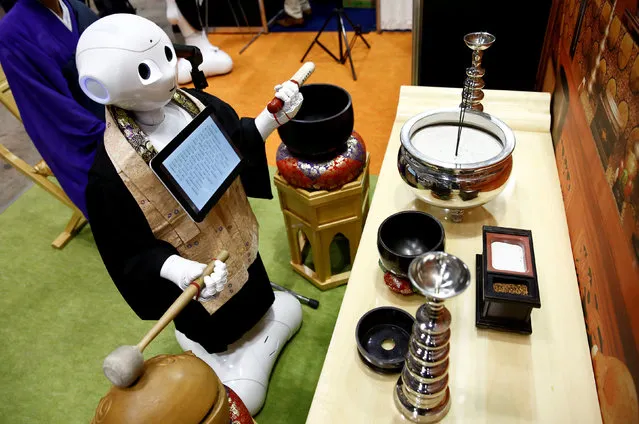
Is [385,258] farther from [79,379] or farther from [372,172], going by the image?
[372,172]

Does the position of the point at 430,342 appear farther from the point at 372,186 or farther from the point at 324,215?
the point at 372,186

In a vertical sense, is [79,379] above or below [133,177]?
below

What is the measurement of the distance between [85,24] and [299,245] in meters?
1.09

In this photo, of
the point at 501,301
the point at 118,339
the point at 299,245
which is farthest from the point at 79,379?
the point at 501,301

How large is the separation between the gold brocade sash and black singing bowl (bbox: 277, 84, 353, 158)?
0.25 m

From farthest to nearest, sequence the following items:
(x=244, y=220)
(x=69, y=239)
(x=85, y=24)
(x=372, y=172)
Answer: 1. (x=372, y=172)
2. (x=69, y=239)
3. (x=85, y=24)
4. (x=244, y=220)

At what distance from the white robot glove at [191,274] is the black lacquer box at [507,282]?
50 centimetres

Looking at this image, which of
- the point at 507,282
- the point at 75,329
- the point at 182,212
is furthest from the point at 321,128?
the point at 75,329

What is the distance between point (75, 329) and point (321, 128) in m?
1.27

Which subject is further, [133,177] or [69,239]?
[69,239]

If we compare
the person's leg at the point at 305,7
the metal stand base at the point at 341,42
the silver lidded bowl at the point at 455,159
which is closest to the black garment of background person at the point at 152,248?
the silver lidded bowl at the point at 455,159

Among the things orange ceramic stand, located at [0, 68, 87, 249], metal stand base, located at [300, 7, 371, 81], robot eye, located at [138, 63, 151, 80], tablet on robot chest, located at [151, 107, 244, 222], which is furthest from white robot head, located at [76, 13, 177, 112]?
metal stand base, located at [300, 7, 371, 81]

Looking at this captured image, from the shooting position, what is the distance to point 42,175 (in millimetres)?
2045

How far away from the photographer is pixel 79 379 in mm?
1637
